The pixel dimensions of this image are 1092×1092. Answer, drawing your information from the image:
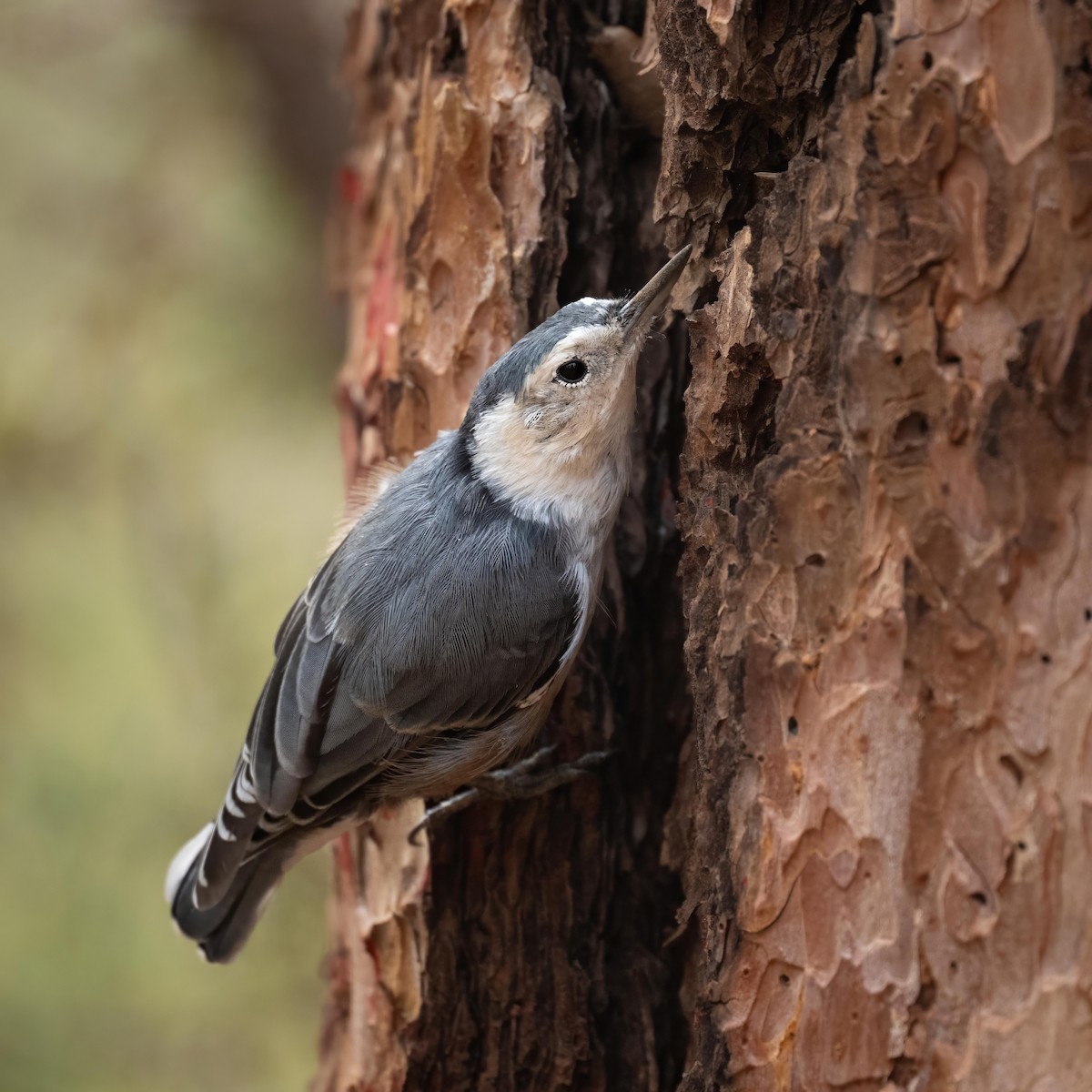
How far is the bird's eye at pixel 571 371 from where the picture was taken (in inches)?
74.9

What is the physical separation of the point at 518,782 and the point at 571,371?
0.70m

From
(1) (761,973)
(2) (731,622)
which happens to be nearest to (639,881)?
(1) (761,973)

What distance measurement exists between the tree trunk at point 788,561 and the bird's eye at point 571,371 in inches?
8.6

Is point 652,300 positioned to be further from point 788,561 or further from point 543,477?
point 788,561

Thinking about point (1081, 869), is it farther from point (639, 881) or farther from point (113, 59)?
point (113, 59)

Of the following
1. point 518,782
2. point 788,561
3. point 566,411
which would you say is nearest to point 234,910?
point 518,782

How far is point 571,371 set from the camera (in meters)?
1.91

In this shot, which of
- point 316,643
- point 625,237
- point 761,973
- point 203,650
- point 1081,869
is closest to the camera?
point 1081,869

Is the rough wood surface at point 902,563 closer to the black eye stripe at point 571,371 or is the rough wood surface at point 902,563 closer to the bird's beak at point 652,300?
the bird's beak at point 652,300

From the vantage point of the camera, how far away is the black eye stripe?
74.9 inches

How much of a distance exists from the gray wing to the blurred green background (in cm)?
154

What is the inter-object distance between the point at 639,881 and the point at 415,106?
1.50m

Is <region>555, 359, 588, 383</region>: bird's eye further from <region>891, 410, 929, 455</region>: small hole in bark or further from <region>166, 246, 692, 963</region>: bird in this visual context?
<region>891, 410, 929, 455</region>: small hole in bark

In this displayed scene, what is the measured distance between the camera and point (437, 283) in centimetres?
219
